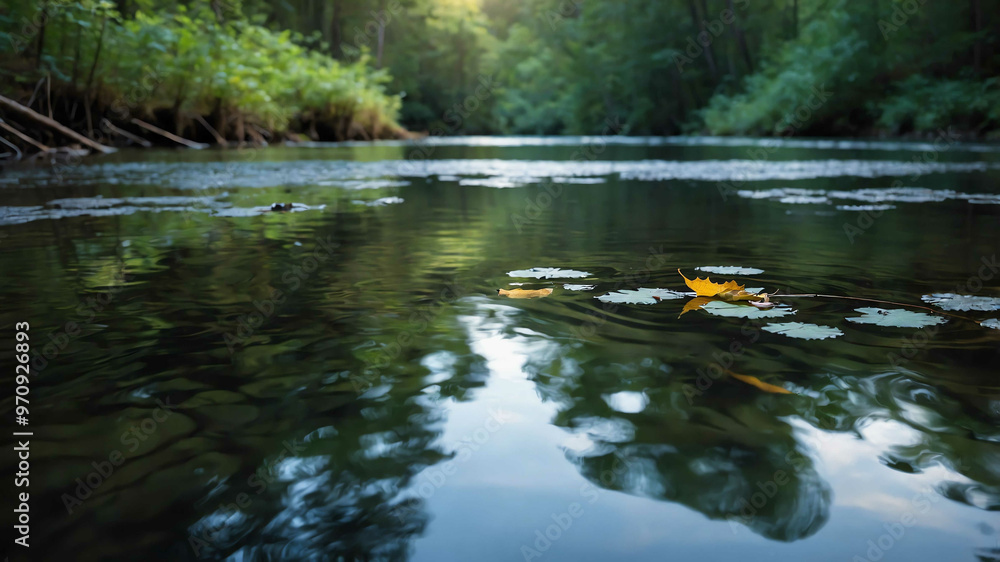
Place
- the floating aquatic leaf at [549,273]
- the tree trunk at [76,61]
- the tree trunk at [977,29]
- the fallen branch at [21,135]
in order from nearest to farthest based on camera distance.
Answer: the floating aquatic leaf at [549,273]
the fallen branch at [21,135]
the tree trunk at [76,61]
the tree trunk at [977,29]

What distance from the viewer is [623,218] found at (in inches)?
211

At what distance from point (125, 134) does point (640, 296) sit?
1539 centimetres

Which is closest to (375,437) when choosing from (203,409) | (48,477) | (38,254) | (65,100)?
(203,409)

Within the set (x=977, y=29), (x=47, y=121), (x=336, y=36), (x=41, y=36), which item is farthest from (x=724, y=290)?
(x=336, y=36)

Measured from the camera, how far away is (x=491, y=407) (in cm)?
170

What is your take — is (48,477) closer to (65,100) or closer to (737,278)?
(737,278)

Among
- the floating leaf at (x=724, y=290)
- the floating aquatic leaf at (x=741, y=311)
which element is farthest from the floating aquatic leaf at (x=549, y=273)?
the floating aquatic leaf at (x=741, y=311)

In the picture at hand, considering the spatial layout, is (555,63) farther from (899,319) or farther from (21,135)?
(899,319)

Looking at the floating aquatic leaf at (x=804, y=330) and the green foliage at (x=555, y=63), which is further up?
the green foliage at (x=555, y=63)
